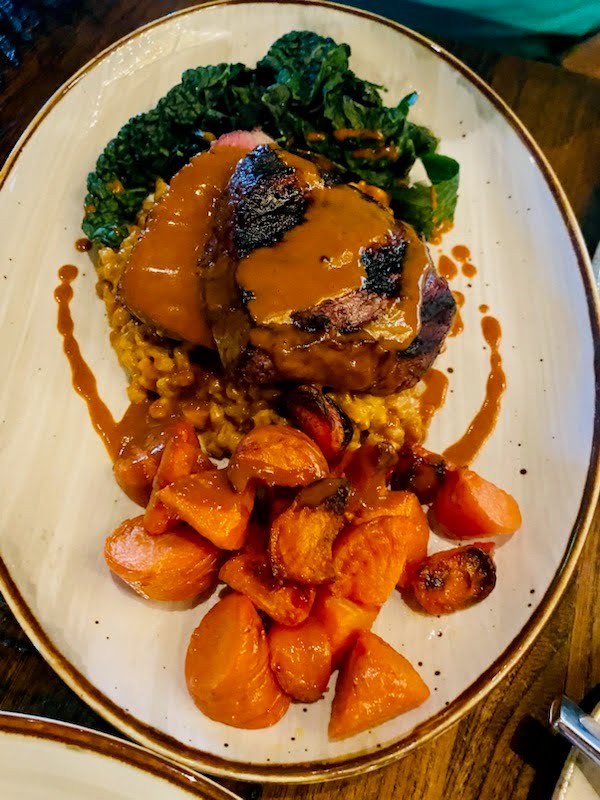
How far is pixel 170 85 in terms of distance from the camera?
356 centimetres

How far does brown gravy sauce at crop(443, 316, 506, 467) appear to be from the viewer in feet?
9.40

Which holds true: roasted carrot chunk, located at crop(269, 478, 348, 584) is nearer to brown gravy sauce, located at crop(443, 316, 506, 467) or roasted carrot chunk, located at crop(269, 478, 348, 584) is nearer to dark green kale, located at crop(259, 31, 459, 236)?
brown gravy sauce, located at crop(443, 316, 506, 467)

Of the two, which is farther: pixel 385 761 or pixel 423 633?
pixel 423 633

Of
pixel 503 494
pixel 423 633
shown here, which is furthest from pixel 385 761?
pixel 503 494

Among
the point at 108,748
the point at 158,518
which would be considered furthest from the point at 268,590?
the point at 108,748

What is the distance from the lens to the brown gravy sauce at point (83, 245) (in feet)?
10.5

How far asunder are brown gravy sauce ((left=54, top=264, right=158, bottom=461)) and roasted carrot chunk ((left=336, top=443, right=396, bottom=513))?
902mm

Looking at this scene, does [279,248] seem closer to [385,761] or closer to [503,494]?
[503,494]

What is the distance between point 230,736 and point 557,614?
1.36 metres

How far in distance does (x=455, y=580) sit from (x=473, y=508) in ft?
0.96

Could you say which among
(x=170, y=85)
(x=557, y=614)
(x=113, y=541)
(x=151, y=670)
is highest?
(x=170, y=85)

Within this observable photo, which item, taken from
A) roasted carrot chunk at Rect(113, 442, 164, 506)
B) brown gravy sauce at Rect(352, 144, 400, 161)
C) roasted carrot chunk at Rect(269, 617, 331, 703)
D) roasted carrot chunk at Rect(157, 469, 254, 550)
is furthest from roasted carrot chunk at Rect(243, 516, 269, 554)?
brown gravy sauce at Rect(352, 144, 400, 161)

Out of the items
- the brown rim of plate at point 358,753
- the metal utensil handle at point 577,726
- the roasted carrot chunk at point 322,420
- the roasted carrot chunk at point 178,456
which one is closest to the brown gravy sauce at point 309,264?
the roasted carrot chunk at point 322,420

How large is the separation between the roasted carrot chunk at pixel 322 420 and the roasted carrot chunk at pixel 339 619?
21.6 inches
